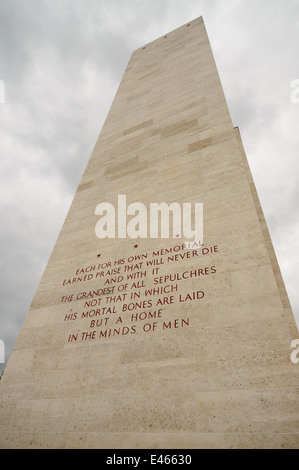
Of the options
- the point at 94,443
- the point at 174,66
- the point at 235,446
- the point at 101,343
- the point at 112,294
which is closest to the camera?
the point at 235,446

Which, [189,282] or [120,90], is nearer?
[189,282]

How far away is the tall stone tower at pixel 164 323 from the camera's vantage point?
3.94m

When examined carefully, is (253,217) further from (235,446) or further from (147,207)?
(235,446)

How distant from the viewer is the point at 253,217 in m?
5.84

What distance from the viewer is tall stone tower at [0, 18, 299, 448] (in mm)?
3939

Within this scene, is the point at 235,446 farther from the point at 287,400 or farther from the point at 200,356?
the point at 200,356

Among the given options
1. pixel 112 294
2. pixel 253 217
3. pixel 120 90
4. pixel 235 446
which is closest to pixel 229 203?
pixel 253 217

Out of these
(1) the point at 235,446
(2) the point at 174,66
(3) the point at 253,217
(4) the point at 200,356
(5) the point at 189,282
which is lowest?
(1) the point at 235,446

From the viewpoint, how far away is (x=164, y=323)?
517cm

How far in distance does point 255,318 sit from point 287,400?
3.99ft

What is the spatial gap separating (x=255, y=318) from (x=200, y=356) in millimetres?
1136

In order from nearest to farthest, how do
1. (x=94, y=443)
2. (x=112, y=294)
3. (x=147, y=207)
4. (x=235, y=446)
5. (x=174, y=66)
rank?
(x=235, y=446) < (x=94, y=443) < (x=112, y=294) < (x=147, y=207) < (x=174, y=66)

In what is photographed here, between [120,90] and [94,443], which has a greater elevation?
[120,90]
